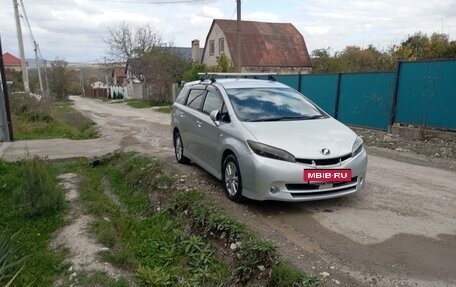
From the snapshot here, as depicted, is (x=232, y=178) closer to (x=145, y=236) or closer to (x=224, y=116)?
(x=224, y=116)

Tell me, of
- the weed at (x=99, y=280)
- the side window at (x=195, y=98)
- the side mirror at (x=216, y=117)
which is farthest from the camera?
the side window at (x=195, y=98)

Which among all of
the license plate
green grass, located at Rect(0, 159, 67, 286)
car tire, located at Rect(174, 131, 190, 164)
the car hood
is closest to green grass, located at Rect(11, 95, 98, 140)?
car tire, located at Rect(174, 131, 190, 164)

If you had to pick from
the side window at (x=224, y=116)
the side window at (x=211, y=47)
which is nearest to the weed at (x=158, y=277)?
Result: the side window at (x=224, y=116)

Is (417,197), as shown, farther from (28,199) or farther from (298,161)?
(28,199)

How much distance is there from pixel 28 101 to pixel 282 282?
16.1 metres

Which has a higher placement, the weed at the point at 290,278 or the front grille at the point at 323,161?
the front grille at the point at 323,161

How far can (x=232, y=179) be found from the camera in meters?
4.95

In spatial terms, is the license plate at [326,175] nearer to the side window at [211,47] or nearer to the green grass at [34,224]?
the green grass at [34,224]

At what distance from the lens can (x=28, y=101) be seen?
52.9 ft

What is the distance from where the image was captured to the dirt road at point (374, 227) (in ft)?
10.7

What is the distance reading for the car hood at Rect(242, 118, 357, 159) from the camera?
4336 mm

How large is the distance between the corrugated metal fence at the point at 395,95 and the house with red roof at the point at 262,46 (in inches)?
762

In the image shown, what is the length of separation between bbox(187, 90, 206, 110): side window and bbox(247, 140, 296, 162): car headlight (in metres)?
2.19

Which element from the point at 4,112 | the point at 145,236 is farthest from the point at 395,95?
the point at 4,112
